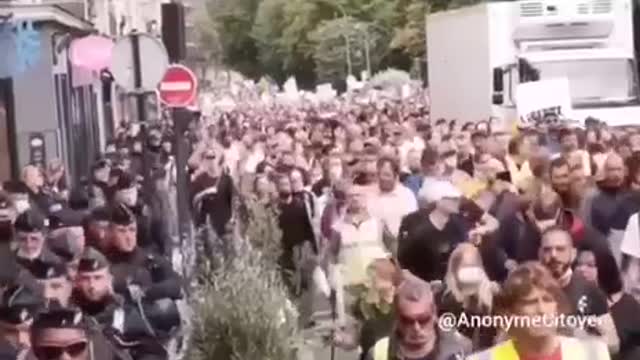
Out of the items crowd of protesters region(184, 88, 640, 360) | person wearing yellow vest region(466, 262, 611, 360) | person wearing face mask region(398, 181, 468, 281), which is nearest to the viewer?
person wearing yellow vest region(466, 262, 611, 360)

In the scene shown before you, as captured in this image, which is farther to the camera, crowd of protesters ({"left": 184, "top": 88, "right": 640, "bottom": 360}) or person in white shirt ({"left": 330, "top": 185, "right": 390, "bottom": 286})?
person in white shirt ({"left": 330, "top": 185, "right": 390, "bottom": 286})

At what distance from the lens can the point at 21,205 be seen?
4.04 meters

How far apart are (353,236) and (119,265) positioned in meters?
0.64

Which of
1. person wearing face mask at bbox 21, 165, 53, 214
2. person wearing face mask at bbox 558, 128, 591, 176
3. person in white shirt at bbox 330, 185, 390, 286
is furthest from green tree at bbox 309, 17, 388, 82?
person wearing face mask at bbox 21, 165, 53, 214

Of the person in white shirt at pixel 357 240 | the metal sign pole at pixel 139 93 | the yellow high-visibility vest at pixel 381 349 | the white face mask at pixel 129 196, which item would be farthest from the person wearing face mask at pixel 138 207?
the yellow high-visibility vest at pixel 381 349

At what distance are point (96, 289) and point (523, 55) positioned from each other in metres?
1.23

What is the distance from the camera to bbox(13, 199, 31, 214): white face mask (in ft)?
13.2

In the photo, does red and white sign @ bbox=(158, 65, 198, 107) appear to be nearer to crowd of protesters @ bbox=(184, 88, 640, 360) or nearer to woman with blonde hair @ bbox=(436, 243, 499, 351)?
crowd of protesters @ bbox=(184, 88, 640, 360)

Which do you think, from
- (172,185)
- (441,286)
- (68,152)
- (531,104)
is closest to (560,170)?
(531,104)

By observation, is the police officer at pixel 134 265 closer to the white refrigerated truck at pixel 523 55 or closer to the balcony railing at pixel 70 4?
the balcony railing at pixel 70 4

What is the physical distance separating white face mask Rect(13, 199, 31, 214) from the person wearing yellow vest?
1149 millimetres

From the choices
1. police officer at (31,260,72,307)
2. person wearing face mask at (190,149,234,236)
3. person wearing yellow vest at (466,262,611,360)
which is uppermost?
person wearing face mask at (190,149,234,236)

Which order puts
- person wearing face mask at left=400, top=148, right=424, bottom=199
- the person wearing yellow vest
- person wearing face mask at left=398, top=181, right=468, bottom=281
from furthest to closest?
1. person wearing face mask at left=400, top=148, right=424, bottom=199
2. person wearing face mask at left=398, top=181, right=468, bottom=281
3. the person wearing yellow vest

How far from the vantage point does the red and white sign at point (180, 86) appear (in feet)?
13.1
